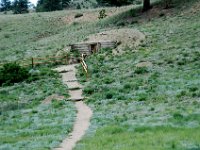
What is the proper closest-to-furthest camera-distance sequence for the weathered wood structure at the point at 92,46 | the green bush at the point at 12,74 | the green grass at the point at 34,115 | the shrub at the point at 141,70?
the green grass at the point at 34,115, the shrub at the point at 141,70, the green bush at the point at 12,74, the weathered wood structure at the point at 92,46

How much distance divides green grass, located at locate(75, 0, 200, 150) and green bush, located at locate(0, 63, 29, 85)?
16.7 feet

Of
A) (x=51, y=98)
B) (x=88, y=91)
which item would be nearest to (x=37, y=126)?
(x=51, y=98)

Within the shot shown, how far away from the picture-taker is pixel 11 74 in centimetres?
4381

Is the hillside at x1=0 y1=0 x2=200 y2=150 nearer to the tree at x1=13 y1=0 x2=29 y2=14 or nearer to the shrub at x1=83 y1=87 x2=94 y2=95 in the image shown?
the shrub at x1=83 y1=87 x2=94 y2=95

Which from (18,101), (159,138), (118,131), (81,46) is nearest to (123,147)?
(159,138)

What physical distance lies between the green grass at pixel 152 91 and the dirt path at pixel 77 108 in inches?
16.6

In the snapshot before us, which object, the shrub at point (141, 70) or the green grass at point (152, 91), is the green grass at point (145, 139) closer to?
the green grass at point (152, 91)

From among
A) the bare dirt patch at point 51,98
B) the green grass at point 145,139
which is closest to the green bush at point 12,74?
the bare dirt patch at point 51,98

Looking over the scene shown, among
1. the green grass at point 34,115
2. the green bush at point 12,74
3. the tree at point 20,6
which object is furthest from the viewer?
the tree at point 20,6

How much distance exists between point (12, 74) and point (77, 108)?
16.1m

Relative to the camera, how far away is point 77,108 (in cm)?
2894

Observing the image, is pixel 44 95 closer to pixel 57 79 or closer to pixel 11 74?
pixel 57 79

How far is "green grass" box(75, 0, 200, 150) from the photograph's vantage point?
63.5 ft

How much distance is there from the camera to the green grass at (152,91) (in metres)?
19.3
